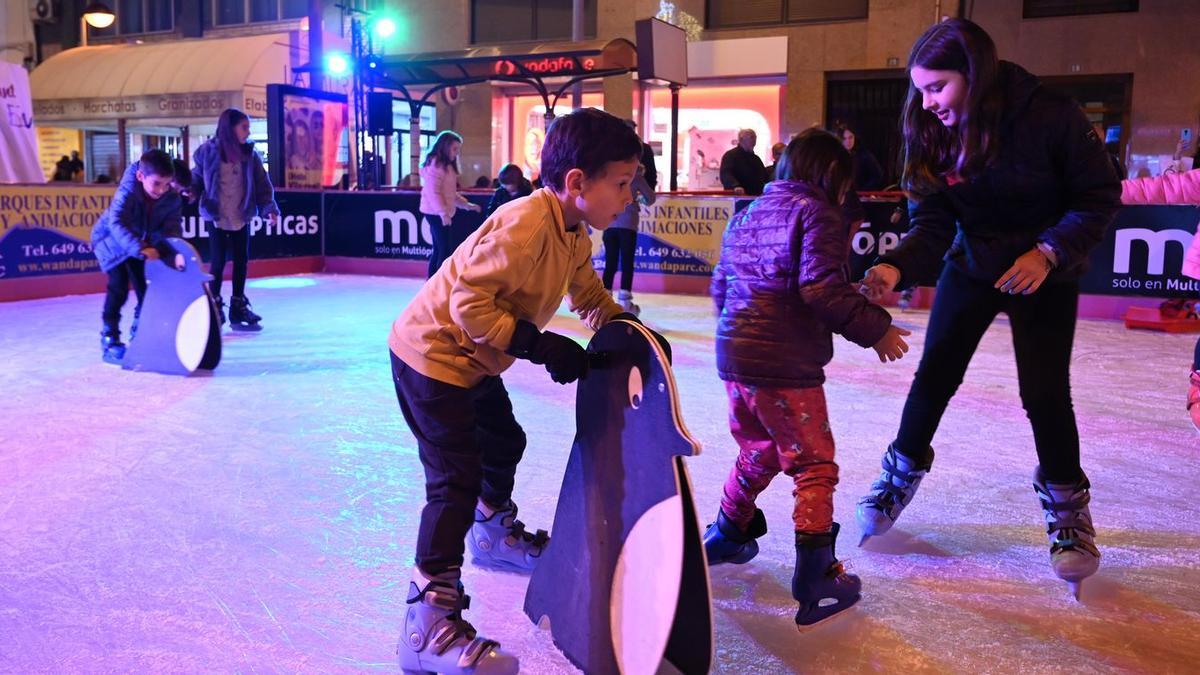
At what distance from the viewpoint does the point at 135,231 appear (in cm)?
506

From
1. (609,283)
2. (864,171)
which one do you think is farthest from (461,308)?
(864,171)

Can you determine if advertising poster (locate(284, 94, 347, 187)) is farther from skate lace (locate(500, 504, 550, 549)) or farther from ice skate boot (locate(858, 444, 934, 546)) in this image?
ice skate boot (locate(858, 444, 934, 546))

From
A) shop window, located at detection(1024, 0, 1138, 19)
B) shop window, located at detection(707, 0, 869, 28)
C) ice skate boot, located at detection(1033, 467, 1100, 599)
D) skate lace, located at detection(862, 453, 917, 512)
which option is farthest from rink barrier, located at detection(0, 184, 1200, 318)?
shop window, located at detection(1024, 0, 1138, 19)

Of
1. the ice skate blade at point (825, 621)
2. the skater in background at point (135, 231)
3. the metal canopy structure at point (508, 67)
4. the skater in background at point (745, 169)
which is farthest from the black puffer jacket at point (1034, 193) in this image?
the metal canopy structure at point (508, 67)

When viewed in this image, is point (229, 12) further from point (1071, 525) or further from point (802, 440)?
point (1071, 525)

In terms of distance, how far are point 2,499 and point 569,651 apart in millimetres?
2026

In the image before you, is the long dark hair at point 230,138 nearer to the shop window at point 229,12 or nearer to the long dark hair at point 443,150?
the long dark hair at point 443,150

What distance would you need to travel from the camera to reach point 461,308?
177 cm

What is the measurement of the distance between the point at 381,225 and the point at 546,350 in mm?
8990

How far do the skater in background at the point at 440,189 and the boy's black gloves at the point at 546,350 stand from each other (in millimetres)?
6345

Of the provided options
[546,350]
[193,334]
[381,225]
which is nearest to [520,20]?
[381,225]

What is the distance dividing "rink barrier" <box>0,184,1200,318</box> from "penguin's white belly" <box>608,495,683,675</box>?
16.1 ft

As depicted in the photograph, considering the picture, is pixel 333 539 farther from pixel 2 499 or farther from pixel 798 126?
pixel 798 126

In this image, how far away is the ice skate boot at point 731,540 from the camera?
242cm
